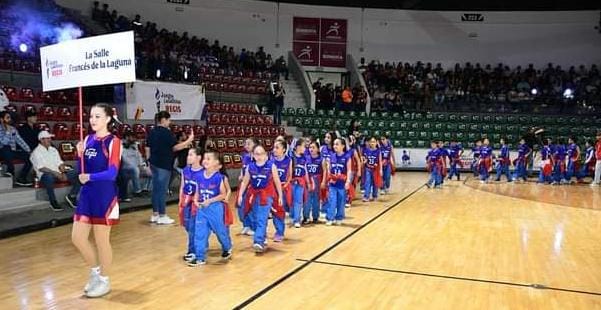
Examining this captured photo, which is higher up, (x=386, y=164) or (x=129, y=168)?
(x=129, y=168)

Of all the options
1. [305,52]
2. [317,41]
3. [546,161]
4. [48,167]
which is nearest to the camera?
[48,167]

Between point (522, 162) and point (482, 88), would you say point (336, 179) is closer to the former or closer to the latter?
point (522, 162)

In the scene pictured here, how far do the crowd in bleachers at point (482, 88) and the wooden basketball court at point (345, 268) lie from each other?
14.7m

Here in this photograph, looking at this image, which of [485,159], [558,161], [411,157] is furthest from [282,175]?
[411,157]

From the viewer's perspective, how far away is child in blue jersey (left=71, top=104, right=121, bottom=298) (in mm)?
4785

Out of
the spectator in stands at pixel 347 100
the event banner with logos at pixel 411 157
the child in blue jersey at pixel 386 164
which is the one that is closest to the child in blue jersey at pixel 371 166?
the child in blue jersey at pixel 386 164

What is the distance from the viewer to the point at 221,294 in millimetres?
5082

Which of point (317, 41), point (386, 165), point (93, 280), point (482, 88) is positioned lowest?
point (93, 280)

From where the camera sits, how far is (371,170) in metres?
12.6

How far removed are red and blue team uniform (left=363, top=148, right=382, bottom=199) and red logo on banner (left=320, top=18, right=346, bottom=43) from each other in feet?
49.2

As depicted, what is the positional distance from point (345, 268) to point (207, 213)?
1.68 m

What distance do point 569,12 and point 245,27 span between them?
15893 mm

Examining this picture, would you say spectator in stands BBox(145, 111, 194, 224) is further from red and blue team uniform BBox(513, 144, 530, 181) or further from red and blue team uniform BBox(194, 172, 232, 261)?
red and blue team uniform BBox(513, 144, 530, 181)

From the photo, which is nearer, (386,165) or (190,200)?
(190,200)
